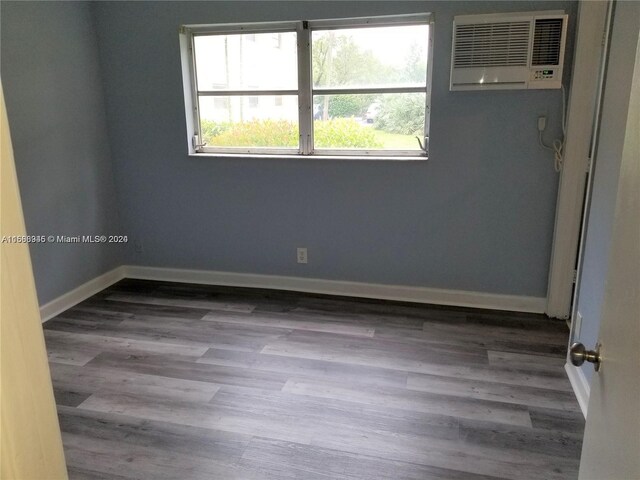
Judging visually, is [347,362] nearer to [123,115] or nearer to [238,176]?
[238,176]

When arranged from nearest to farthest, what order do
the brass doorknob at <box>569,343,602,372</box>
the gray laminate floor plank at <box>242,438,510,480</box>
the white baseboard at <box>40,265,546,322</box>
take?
the brass doorknob at <box>569,343,602,372</box>
the gray laminate floor plank at <box>242,438,510,480</box>
the white baseboard at <box>40,265,546,322</box>

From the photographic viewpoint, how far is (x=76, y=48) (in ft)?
11.0

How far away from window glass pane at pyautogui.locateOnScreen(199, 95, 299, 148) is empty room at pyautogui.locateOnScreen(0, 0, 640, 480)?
2 centimetres

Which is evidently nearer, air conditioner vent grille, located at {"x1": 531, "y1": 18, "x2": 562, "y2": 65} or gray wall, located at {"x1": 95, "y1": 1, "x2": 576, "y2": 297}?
air conditioner vent grille, located at {"x1": 531, "y1": 18, "x2": 562, "y2": 65}

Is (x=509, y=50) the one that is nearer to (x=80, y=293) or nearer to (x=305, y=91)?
(x=305, y=91)

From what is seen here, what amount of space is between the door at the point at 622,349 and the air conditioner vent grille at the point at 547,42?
209 centimetres

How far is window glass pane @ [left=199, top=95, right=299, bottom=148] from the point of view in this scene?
343 centimetres

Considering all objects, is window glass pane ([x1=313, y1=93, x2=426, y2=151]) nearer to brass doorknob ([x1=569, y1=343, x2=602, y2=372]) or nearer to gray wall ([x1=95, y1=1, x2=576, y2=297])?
gray wall ([x1=95, y1=1, x2=576, y2=297])

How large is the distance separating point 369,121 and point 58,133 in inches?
83.6

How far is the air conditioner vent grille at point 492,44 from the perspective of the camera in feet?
9.13

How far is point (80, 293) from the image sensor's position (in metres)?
3.52

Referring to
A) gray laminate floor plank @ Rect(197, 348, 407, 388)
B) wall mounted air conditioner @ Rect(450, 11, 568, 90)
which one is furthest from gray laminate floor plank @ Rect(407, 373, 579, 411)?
wall mounted air conditioner @ Rect(450, 11, 568, 90)

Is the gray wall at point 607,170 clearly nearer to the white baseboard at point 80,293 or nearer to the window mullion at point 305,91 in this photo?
the window mullion at point 305,91

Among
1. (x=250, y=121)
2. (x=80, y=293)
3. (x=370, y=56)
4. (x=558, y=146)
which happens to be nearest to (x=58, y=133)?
(x=80, y=293)
